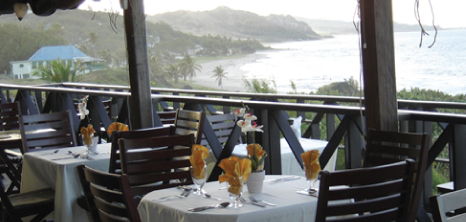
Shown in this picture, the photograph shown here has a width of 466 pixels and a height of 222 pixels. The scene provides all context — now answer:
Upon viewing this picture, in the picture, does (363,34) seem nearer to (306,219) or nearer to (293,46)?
(306,219)

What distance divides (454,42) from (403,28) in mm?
3314

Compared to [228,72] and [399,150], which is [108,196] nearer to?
[399,150]

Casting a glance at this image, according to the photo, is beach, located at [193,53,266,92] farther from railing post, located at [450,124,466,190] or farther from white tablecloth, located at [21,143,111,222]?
railing post, located at [450,124,466,190]

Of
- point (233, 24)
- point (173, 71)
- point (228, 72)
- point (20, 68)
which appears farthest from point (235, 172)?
point (228, 72)

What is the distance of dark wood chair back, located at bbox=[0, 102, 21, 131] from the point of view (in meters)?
5.36

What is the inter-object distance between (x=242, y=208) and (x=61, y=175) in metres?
1.68

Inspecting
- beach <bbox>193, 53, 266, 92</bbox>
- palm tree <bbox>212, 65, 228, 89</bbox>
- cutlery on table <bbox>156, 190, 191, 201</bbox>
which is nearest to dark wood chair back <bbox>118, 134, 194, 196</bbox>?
cutlery on table <bbox>156, 190, 191, 201</bbox>

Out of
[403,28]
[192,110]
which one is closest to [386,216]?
[192,110]

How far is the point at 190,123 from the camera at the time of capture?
12.4ft

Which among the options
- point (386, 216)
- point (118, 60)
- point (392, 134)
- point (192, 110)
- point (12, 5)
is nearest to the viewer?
point (386, 216)

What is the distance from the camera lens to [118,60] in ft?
99.0

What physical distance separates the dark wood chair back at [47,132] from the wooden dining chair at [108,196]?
207 cm

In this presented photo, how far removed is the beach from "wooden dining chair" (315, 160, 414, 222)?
29495mm

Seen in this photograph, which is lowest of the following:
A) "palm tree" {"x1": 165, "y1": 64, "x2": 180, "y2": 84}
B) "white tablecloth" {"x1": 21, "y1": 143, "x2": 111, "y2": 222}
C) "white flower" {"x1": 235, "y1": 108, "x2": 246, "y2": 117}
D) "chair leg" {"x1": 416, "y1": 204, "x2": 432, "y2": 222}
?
"chair leg" {"x1": 416, "y1": 204, "x2": 432, "y2": 222}
